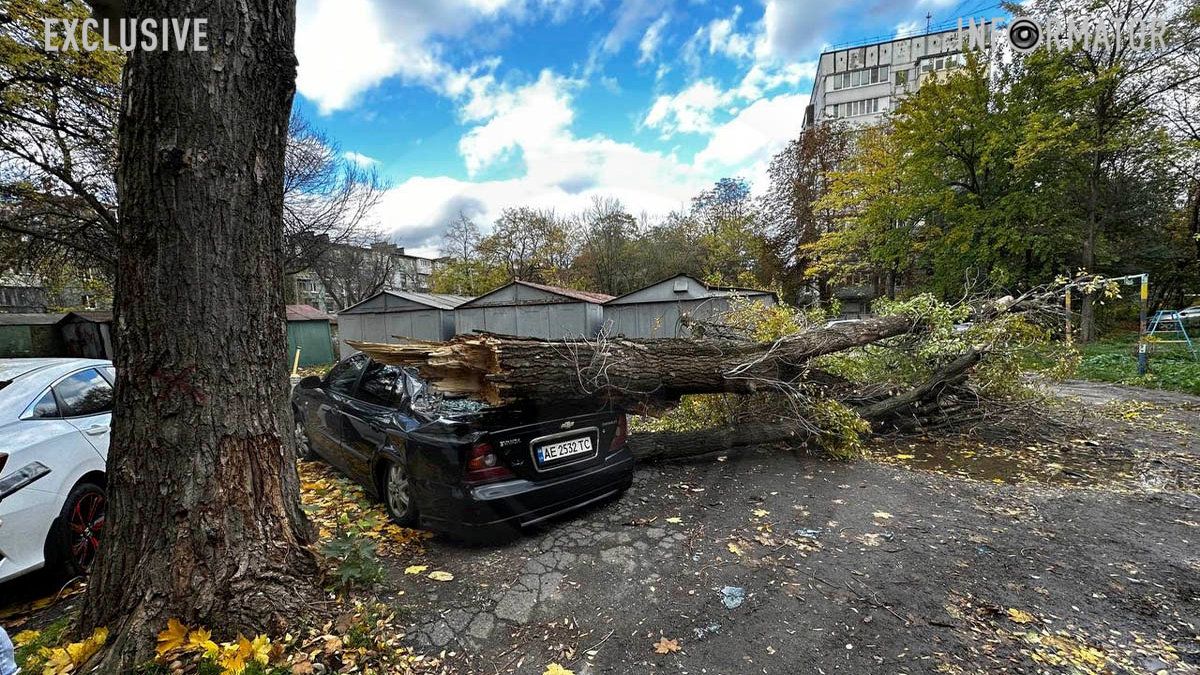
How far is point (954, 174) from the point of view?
15789 mm

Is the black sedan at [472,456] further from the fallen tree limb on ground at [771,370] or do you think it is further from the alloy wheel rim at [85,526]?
the alloy wheel rim at [85,526]

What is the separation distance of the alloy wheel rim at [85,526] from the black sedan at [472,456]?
146 centimetres

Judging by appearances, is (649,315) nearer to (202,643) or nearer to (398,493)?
(398,493)

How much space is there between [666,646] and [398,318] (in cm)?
1665

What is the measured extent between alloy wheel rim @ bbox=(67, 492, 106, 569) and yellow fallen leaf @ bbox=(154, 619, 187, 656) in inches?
55.9

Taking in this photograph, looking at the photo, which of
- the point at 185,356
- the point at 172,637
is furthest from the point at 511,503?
the point at 185,356

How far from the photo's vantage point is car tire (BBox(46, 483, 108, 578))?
256cm

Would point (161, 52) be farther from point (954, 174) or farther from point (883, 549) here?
point (954, 174)

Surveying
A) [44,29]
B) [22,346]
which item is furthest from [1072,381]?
[22,346]

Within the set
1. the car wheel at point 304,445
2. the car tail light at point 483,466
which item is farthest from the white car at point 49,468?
the car wheel at point 304,445

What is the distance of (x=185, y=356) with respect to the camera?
74.6 inches

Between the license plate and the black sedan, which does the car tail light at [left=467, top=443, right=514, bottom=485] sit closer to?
the black sedan

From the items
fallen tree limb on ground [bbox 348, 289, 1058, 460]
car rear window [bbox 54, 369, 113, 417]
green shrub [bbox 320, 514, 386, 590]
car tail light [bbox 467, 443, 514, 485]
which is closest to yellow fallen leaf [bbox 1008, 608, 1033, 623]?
fallen tree limb on ground [bbox 348, 289, 1058, 460]

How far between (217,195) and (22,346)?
21.1 m
